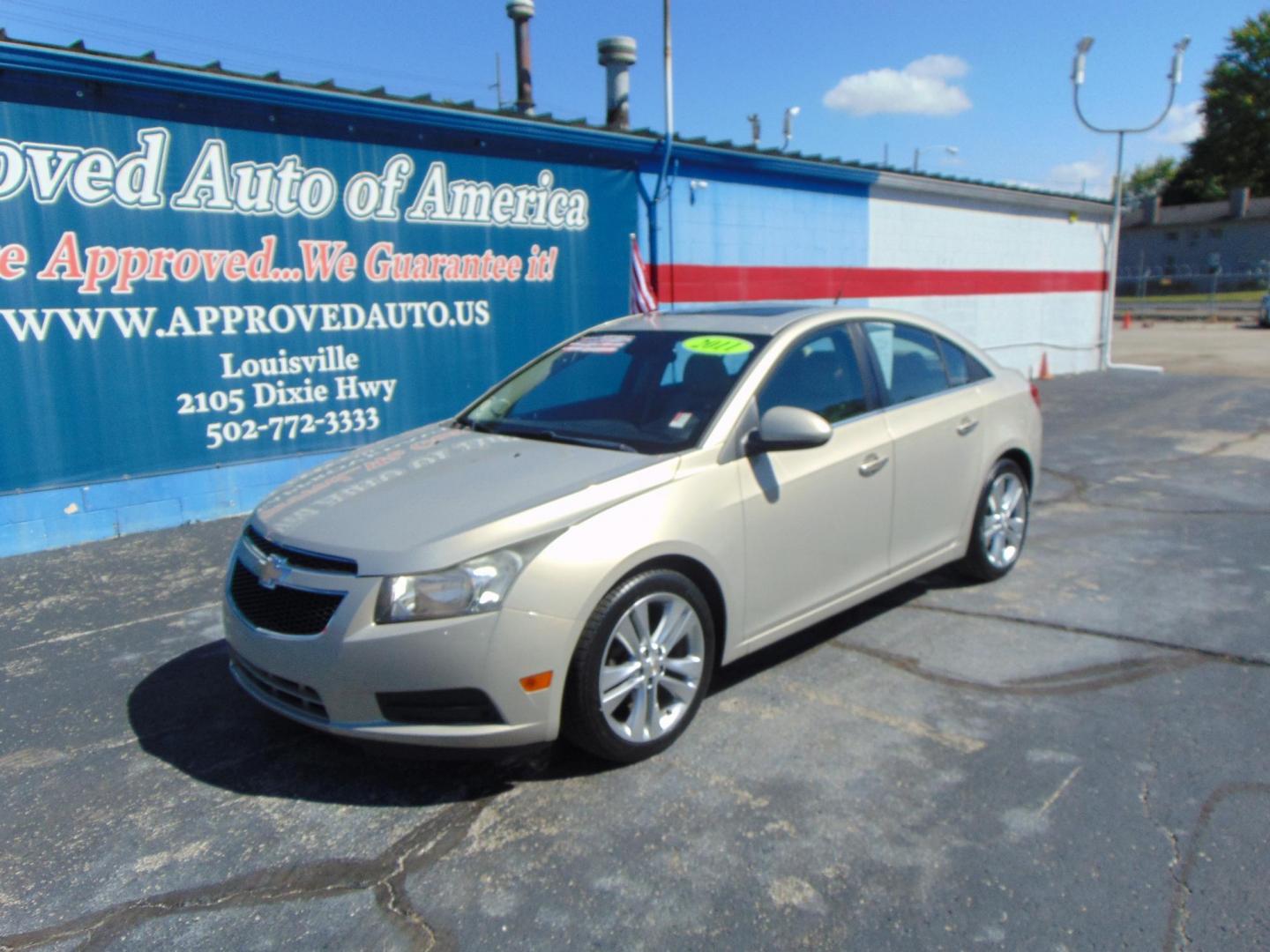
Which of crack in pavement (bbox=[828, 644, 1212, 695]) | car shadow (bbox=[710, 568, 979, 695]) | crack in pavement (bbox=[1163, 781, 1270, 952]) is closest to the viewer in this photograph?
crack in pavement (bbox=[1163, 781, 1270, 952])

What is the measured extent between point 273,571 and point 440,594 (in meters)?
0.69

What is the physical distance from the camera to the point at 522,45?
14.0 meters

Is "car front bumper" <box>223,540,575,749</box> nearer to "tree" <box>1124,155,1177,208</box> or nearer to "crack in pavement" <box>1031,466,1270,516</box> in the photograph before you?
"crack in pavement" <box>1031,466,1270,516</box>

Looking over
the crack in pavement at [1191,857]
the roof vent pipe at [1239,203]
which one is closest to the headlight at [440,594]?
the crack in pavement at [1191,857]

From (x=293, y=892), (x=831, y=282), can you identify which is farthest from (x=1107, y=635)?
(x=831, y=282)

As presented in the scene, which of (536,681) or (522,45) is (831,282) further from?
(536,681)

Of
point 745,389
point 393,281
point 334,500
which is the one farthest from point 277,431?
point 745,389

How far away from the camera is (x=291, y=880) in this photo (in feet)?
9.36

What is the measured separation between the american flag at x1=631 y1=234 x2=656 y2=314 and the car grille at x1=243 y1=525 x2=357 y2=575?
23.5ft

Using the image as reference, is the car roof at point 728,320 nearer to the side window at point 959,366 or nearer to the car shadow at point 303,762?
the side window at point 959,366

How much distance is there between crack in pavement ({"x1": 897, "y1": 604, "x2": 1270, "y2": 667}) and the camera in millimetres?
4328

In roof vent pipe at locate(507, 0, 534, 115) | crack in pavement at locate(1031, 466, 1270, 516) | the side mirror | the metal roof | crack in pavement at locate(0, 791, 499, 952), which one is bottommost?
crack in pavement at locate(0, 791, 499, 952)

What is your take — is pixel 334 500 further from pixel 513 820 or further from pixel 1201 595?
pixel 1201 595

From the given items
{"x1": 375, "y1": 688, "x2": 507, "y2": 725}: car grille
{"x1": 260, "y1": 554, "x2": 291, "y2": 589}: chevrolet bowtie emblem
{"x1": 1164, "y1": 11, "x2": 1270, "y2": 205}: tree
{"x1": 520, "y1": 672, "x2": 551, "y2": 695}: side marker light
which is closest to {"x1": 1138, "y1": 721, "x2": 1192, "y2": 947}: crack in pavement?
{"x1": 520, "y1": 672, "x2": 551, "y2": 695}: side marker light
